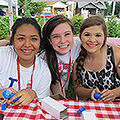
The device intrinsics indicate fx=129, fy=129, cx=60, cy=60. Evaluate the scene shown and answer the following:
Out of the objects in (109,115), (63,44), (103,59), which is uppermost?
(63,44)

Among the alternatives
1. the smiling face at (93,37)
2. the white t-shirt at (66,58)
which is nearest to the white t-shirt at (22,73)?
the white t-shirt at (66,58)

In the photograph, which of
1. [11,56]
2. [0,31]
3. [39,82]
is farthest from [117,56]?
[0,31]

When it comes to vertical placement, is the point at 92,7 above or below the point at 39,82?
above

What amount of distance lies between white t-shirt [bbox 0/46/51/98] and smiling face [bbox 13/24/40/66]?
0.14 m

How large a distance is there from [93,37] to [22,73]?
32.5 inches

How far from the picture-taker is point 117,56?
4.89 feet

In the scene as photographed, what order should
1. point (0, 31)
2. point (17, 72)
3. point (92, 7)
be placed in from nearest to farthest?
1. point (17, 72)
2. point (0, 31)
3. point (92, 7)

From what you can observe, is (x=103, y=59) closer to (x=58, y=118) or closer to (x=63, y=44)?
(x=63, y=44)

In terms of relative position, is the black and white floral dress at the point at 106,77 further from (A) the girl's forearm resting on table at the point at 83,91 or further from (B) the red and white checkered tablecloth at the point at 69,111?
(B) the red and white checkered tablecloth at the point at 69,111

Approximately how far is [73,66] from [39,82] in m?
0.47

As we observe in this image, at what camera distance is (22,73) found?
4.40ft

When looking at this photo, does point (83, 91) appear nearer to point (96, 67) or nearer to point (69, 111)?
point (96, 67)

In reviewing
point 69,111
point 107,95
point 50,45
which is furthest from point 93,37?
point 69,111

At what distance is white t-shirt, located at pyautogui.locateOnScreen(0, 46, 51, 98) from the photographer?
4.37 ft
